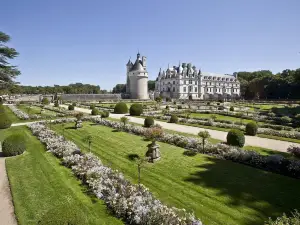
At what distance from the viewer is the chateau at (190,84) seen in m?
79.6

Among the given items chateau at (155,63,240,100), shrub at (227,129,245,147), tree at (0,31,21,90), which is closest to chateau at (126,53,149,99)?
chateau at (155,63,240,100)

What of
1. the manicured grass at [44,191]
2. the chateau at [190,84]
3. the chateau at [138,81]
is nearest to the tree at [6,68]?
the manicured grass at [44,191]

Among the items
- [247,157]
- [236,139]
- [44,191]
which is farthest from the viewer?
[236,139]

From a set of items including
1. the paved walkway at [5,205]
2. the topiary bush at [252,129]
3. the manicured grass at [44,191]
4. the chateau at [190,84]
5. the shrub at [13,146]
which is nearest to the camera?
the paved walkway at [5,205]

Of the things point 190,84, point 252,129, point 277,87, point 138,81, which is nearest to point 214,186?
point 252,129

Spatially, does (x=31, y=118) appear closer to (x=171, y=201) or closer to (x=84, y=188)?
(x=84, y=188)

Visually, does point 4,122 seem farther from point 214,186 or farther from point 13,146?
point 214,186

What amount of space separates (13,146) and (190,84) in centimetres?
7424

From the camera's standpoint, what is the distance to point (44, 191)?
7637 millimetres

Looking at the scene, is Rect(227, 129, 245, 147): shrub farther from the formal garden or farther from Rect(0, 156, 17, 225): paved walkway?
Rect(0, 156, 17, 225): paved walkway

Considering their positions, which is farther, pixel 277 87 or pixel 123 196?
pixel 277 87

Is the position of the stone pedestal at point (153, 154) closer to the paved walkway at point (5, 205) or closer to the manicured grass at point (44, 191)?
the manicured grass at point (44, 191)

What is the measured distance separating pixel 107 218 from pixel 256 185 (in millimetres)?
5179

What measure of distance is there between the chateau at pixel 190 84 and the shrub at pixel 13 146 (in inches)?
2681
